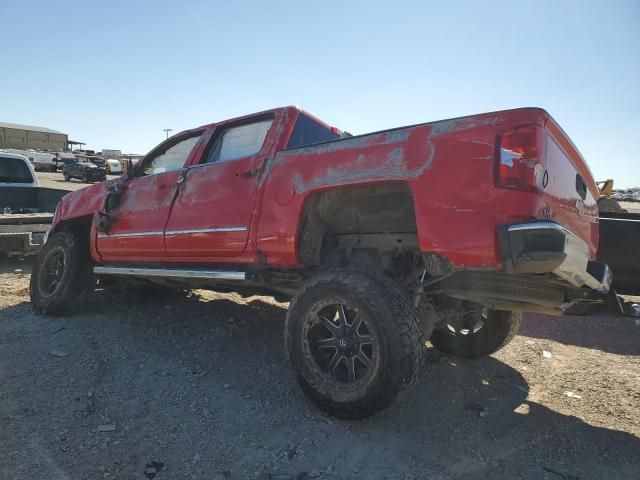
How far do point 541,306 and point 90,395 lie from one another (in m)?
3.10

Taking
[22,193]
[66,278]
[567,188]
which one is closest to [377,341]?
[567,188]

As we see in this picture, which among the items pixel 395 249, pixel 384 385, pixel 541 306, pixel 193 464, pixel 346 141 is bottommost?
pixel 193 464

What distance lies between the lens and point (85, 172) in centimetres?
3062

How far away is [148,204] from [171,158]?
561 mm

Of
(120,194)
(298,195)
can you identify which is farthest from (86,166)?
(298,195)

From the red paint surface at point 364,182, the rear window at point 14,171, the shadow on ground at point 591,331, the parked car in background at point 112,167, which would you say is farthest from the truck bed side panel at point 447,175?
the parked car in background at point 112,167

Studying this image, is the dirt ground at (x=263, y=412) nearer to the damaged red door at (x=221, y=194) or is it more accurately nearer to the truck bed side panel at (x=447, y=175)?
the damaged red door at (x=221, y=194)

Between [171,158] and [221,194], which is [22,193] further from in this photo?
[221,194]

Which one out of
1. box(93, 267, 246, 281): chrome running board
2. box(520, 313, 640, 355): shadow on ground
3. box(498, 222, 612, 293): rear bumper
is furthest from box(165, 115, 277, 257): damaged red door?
box(520, 313, 640, 355): shadow on ground

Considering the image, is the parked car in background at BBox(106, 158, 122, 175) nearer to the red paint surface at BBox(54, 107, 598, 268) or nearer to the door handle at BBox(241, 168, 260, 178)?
the red paint surface at BBox(54, 107, 598, 268)

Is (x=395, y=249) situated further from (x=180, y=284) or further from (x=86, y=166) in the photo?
(x=86, y=166)

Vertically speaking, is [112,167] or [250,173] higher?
[112,167]

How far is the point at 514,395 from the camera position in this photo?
3338mm

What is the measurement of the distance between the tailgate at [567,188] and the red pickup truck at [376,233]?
17 millimetres
